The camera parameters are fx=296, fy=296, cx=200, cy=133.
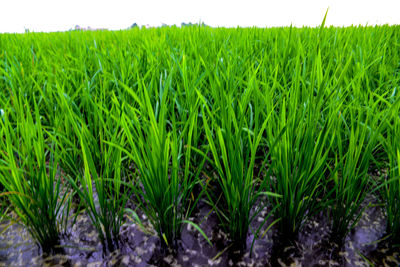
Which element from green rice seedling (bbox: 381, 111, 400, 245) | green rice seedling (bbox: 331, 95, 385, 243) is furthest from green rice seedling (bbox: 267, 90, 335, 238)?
green rice seedling (bbox: 381, 111, 400, 245)

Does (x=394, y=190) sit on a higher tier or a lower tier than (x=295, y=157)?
lower

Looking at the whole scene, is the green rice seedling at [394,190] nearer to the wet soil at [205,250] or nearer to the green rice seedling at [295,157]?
the wet soil at [205,250]

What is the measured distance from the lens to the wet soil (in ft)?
3.53

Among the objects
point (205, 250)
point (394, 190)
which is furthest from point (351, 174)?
point (205, 250)

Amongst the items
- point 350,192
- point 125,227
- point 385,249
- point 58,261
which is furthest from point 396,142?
point 58,261

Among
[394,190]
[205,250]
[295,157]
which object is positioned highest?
[295,157]

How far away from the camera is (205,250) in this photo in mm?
1113

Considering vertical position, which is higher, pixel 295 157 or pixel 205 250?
pixel 295 157

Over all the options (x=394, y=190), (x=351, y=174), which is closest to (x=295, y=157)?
(x=351, y=174)

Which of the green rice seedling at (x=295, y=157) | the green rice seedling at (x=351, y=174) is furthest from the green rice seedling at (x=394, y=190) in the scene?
the green rice seedling at (x=295, y=157)

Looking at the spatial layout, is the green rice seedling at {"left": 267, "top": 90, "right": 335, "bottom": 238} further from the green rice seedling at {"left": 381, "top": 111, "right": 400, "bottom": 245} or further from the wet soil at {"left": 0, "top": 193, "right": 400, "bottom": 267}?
the green rice seedling at {"left": 381, "top": 111, "right": 400, "bottom": 245}

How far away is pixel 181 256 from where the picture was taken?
1090mm

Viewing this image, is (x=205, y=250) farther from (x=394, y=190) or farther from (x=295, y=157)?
(x=394, y=190)

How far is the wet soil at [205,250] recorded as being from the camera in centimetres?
108
